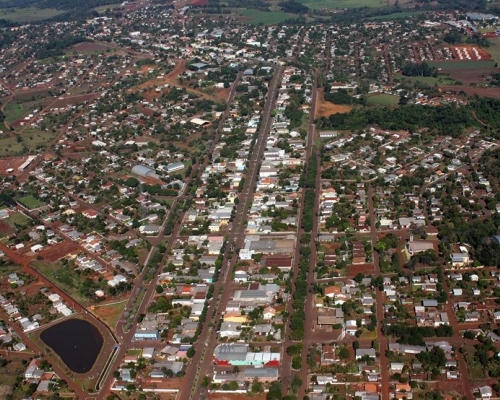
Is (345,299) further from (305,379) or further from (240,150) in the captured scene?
(240,150)

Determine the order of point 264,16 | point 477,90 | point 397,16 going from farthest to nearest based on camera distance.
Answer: point 264,16 < point 397,16 < point 477,90

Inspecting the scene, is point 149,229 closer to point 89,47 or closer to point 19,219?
point 19,219

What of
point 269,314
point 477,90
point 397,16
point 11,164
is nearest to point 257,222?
point 269,314

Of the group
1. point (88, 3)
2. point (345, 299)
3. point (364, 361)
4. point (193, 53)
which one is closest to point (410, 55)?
point (193, 53)

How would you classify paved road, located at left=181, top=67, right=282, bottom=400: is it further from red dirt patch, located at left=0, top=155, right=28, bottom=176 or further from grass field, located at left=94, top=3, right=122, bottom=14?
grass field, located at left=94, top=3, right=122, bottom=14

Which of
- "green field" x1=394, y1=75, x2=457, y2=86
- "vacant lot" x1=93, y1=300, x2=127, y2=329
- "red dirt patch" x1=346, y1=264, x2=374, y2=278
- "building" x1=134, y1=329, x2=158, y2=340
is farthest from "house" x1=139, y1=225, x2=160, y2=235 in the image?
"green field" x1=394, y1=75, x2=457, y2=86
